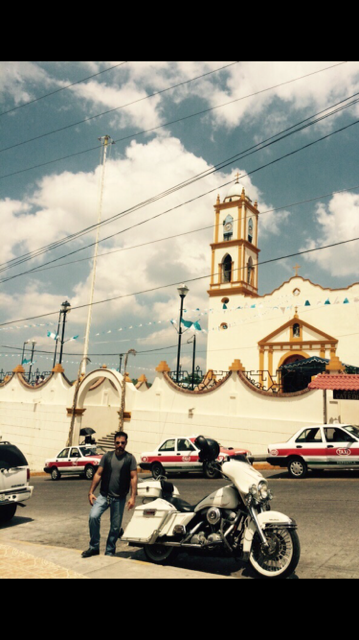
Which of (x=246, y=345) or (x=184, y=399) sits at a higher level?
(x=246, y=345)

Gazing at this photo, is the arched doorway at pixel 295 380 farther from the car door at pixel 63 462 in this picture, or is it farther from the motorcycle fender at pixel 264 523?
the motorcycle fender at pixel 264 523

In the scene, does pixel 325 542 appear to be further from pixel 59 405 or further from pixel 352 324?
pixel 352 324

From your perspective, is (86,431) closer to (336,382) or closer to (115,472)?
(336,382)

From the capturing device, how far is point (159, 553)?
602cm

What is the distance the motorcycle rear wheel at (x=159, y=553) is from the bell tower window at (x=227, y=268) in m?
31.3

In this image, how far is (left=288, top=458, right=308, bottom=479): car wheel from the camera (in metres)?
13.5

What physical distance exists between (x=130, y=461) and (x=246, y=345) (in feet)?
91.2

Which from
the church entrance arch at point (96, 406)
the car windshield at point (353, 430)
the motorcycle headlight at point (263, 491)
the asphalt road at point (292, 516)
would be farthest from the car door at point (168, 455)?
the motorcycle headlight at point (263, 491)

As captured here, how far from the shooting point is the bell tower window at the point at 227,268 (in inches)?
1439

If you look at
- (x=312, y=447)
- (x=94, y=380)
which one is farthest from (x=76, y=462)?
(x=312, y=447)
